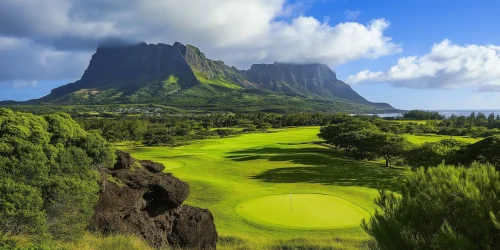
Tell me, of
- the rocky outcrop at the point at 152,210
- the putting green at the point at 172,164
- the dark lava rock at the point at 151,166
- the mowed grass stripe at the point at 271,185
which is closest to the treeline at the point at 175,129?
the putting green at the point at 172,164

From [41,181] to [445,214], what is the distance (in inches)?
446

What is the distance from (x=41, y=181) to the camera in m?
10.4

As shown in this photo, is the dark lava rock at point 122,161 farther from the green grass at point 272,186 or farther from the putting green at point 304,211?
the putting green at point 304,211

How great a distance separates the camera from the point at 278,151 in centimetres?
6116

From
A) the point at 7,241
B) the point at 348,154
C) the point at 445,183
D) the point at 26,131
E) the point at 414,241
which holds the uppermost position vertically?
the point at 26,131

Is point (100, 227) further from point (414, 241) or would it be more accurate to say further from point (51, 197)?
point (414, 241)

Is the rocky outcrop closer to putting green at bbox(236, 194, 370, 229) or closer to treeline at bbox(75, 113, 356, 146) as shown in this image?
putting green at bbox(236, 194, 370, 229)

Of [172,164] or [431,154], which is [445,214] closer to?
[431,154]

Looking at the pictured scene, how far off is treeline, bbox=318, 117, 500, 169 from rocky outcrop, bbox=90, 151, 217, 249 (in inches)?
704

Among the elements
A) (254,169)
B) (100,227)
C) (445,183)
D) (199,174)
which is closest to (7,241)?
(100,227)

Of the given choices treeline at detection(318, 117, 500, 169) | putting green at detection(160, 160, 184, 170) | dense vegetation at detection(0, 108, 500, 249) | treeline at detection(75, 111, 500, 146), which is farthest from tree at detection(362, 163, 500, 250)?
treeline at detection(75, 111, 500, 146)

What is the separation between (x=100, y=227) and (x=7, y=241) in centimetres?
360

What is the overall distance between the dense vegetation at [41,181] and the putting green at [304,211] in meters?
11.6

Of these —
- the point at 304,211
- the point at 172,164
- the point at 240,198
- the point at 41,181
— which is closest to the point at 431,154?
the point at 304,211
